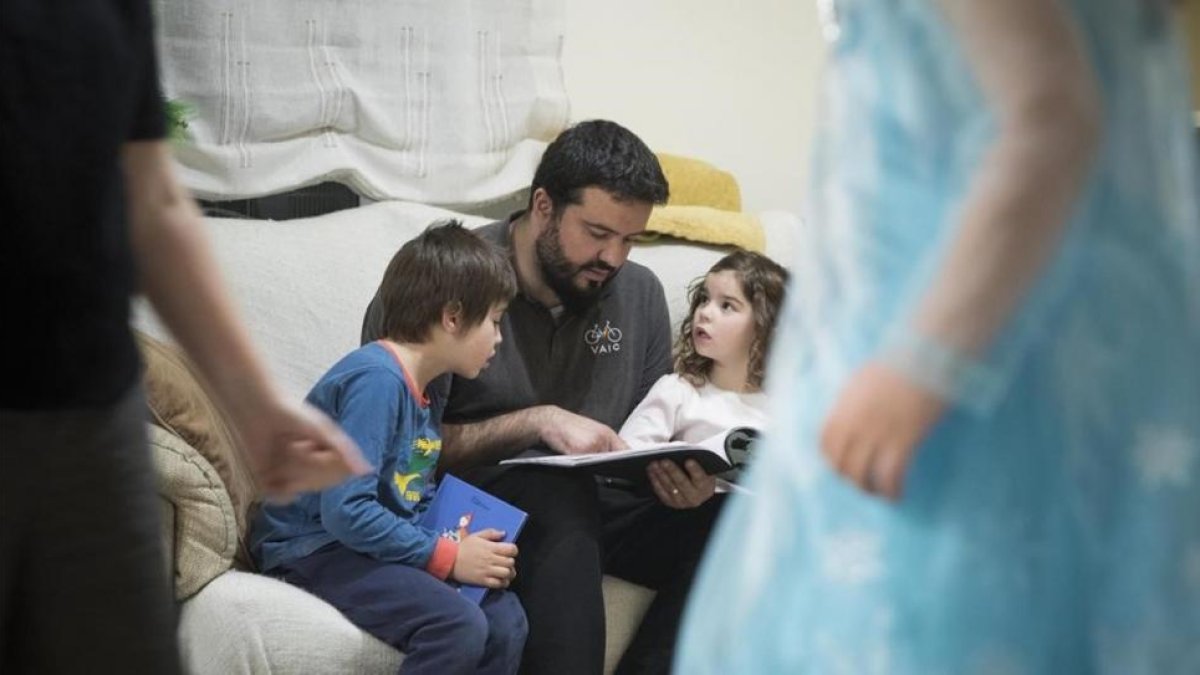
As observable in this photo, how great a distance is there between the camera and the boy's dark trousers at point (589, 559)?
8.20 feet

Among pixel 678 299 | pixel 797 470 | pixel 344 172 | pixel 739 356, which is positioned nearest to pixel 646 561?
pixel 739 356

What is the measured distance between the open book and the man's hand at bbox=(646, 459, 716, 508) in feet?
0.05

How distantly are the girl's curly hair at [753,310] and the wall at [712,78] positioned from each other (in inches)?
31.6

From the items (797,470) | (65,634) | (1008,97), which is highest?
(1008,97)

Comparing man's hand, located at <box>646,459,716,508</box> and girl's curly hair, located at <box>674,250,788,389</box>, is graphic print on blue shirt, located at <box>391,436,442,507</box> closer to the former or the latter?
man's hand, located at <box>646,459,716,508</box>

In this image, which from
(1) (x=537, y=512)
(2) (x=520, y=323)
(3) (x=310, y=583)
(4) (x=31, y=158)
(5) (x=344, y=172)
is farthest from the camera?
(5) (x=344, y=172)

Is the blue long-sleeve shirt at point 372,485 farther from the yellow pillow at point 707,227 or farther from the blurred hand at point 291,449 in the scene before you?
the blurred hand at point 291,449

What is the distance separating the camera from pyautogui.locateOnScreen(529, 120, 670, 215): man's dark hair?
2906mm

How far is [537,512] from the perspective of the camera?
2576mm

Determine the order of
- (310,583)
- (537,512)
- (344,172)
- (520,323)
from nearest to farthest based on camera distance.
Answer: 1. (310,583)
2. (537,512)
3. (520,323)
4. (344,172)

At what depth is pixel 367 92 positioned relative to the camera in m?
3.35

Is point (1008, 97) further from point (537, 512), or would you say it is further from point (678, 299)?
point (678, 299)

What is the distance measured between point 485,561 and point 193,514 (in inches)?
17.2

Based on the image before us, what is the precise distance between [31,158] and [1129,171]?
1.83 feet
